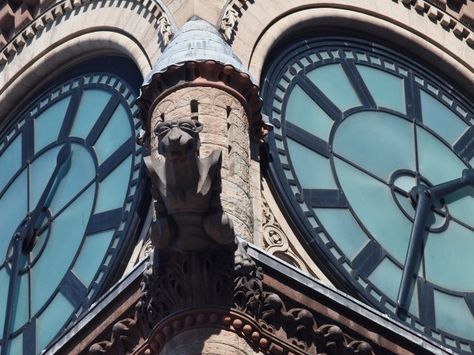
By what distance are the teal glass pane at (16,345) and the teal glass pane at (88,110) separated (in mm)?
1778

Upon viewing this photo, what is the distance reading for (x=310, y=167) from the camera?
2156 cm

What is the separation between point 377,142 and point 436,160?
62cm

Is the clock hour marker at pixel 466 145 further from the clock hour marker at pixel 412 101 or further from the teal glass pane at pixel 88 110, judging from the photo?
the teal glass pane at pixel 88 110

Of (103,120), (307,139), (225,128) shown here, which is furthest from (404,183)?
(225,128)

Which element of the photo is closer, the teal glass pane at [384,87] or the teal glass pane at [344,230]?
the teal glass pane at [344,230]

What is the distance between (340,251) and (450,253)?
54.4 inches

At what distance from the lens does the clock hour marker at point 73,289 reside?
21047 millimetres

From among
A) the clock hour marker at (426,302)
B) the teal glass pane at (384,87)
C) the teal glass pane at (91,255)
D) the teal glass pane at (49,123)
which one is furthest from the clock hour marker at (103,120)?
the clock hour marker at (426,302)

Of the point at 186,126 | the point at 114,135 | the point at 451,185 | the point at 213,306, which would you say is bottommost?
the point at 213,306

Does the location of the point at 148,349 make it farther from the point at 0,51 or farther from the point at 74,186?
the point at 0,51

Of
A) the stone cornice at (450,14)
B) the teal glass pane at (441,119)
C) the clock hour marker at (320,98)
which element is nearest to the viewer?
the clock hour marker at (320,98)

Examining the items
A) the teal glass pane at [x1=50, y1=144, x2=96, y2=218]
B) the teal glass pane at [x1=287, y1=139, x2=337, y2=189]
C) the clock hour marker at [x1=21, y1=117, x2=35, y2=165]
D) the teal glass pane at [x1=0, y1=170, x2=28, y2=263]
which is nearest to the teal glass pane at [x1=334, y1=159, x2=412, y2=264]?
the teal glass pane at [x1=287, y1=139, x2=337, y2=189]

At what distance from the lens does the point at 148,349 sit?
1905 centimetres

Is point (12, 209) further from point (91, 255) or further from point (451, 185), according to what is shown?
point (451, 185)
